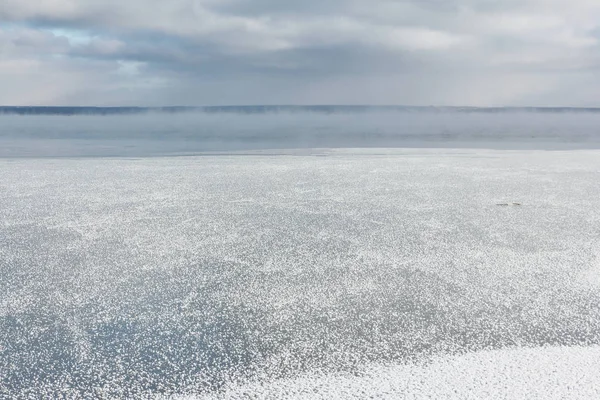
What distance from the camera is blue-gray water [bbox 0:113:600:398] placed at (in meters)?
1.68

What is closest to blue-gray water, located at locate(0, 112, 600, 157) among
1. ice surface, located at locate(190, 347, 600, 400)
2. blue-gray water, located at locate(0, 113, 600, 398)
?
blue-gray water, located at locate(0, 113, 600, 398)

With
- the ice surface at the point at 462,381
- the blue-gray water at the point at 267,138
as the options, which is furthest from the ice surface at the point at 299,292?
the blue-gray water at the point at 267,138

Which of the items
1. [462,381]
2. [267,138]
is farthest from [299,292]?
[267,138]

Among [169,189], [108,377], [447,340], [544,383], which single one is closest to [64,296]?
[108,377]

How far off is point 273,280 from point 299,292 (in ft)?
0.64

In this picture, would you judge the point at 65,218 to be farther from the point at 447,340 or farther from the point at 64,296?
the point at 447,340

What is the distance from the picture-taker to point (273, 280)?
243 centimetres

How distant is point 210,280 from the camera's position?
2432 mm

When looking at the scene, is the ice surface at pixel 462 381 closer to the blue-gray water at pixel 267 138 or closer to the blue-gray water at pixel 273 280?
the blue-gray water at pixel 273 280

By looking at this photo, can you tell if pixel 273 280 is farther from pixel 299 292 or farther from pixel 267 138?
pixel 267 138

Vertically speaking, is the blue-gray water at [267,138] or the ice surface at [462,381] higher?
the blue-gray water at [267,138]

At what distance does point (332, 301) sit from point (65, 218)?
2315mm

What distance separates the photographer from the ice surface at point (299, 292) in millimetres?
1574

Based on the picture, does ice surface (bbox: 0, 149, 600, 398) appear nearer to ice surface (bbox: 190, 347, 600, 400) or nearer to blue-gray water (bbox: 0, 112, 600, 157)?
ice surface (bbox: 190, 347, 600, 400)
